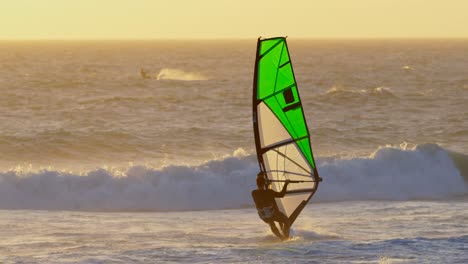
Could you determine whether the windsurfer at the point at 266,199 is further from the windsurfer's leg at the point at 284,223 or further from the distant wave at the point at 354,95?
the distant wave at the point at 354,95

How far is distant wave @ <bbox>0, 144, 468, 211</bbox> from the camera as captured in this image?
18673mm

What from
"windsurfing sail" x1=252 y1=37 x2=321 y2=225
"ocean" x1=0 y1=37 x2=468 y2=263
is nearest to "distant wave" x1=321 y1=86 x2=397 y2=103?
"ocean" x1=0 y1=37 x2=468 y2=263

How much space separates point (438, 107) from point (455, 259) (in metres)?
A: 26.2

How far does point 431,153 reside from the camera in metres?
22.6

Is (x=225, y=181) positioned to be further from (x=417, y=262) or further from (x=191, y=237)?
(x=417, y=262)

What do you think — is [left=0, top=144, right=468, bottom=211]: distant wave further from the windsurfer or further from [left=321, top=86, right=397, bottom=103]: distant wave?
[left=321, top=86, right=397, bottom=103]: distant wave

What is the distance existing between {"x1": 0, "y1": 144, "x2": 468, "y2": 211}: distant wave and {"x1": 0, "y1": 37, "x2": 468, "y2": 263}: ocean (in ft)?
0.12

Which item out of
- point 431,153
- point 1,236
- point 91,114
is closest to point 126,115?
point 91,114

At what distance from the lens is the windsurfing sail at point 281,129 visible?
12.7 m

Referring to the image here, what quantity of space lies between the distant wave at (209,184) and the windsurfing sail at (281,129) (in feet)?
17.8

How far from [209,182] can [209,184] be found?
0.13m

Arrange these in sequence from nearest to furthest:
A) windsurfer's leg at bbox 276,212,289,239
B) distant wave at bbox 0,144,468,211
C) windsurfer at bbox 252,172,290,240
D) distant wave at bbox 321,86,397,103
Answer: windsurfer at bbox 252,172,290,240 → windsurfer's leg at bbox 276,212,289,239 → distant wave at bbox 0,144,468,211 → distant wave at bbox 321,86,397,103

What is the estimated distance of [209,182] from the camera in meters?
19.8

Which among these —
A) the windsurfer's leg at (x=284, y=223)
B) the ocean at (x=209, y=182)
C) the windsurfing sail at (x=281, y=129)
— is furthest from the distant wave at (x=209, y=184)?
the windsurfing sail at (x=281, y=129)
